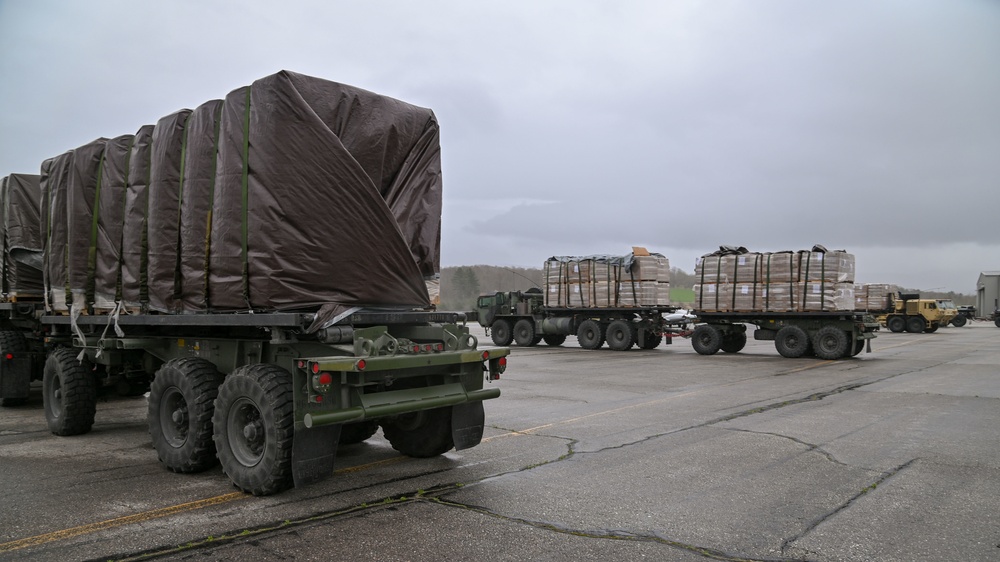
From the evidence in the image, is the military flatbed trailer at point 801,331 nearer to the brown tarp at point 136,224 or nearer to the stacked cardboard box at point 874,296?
the brown tarp at point 136,224

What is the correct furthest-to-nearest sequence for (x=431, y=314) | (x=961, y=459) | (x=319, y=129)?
(x=961, y=459)
(x=431, y=314)
(x=319, y=129)

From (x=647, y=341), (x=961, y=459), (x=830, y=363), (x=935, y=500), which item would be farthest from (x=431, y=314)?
(x=647, y=341)

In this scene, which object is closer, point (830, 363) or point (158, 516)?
point (158, 516)

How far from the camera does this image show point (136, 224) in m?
7.42

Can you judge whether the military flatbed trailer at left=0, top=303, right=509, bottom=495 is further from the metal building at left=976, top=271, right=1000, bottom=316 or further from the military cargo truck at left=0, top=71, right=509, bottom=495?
the metal building at left=976, top=271, right=1000, bottom=316

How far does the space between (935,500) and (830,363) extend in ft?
48.8

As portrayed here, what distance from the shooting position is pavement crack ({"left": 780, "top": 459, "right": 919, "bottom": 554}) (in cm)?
469

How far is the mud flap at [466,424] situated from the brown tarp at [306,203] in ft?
3.89

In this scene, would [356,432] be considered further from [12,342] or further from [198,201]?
[12,342]

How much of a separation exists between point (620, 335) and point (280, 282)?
19.7m

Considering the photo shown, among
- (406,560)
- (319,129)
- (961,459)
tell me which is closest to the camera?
(406,560)

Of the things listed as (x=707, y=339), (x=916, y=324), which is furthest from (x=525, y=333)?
(x=916, y=324)

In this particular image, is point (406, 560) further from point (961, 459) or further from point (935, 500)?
point (961, 459)

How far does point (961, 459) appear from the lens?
7.13 meters
